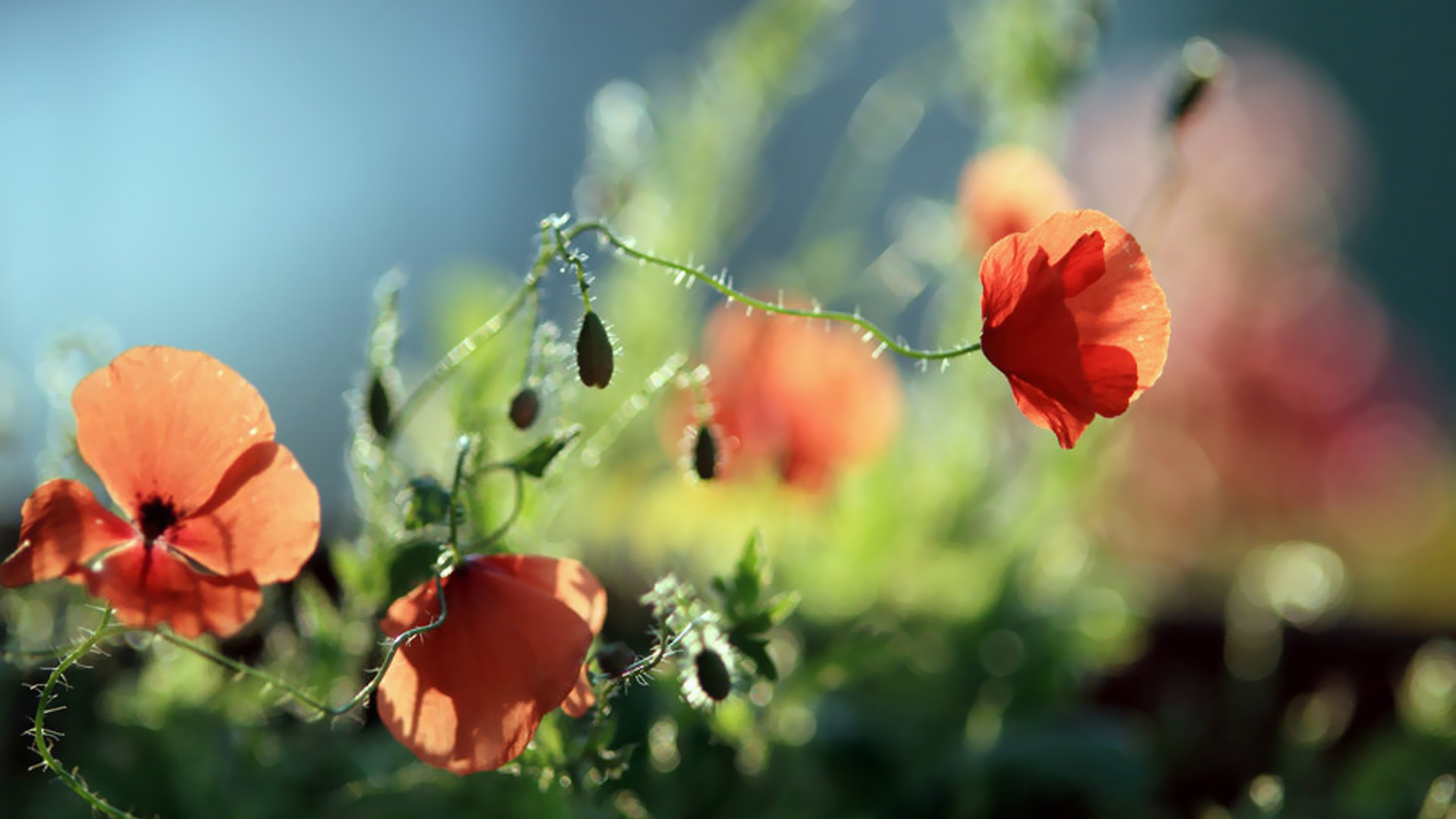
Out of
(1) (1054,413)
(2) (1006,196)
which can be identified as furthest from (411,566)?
(2) (1006,196)

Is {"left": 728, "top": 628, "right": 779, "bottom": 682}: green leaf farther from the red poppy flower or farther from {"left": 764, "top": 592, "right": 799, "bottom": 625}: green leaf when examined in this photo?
the red poppy flower

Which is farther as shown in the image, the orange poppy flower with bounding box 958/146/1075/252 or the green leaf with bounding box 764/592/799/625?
the orange poppy flower with bounding box 958/146/1075/252

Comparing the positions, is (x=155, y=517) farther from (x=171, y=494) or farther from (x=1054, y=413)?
(x=1054, y=413)

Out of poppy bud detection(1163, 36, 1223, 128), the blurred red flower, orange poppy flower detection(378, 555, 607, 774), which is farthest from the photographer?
the blurred red flower

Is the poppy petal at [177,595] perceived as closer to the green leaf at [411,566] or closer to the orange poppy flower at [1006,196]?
the green leaf at [411,566]

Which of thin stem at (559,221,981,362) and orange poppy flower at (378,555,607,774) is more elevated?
thin stem at (559,221,981,362)

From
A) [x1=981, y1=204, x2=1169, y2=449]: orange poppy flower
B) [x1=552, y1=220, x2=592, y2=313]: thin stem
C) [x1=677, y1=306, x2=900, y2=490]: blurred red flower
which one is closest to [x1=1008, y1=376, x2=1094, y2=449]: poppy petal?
[x1=981, y1=204, x2=1169, y2=449]: orange poppy flower
